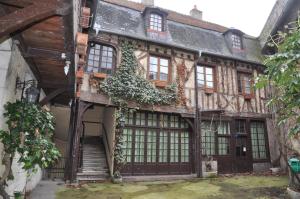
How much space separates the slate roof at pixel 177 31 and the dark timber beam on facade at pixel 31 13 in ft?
23.9

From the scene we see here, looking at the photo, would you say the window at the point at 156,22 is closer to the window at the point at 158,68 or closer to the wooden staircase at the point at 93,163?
the window at the point at 158,68

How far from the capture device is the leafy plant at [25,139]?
3.23 meters

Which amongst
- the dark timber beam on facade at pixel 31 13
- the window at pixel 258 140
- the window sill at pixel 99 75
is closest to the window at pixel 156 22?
the window sill at pixel 99 75

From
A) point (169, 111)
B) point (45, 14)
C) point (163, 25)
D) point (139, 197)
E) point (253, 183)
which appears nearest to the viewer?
point (45, 14)

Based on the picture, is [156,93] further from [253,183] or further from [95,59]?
[253,183]

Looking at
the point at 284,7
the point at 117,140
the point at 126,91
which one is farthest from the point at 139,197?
the point at 284,7

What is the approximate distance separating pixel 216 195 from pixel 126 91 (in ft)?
16.4

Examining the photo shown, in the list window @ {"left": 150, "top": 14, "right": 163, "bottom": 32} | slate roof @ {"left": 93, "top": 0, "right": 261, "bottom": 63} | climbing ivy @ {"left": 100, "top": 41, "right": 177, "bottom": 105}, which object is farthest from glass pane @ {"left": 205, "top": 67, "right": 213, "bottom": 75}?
window @ {"left": 150, "top": 14, "right": 163, "bottom": 32}

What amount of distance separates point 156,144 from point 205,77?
418cm

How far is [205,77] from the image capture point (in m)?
11.6

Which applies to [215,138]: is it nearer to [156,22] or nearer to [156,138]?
[156,138]

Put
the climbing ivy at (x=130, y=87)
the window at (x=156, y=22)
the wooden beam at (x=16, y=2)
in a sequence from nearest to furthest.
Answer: the wooden beam at (x=16, y=2) → the climbing ivy at (x=130, y=87) → the window at (x=156, y=22)

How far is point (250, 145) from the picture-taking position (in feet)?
39.7

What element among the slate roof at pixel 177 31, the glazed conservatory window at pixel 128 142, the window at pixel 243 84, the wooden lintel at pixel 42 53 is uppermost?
the slate roof at pixel 177 31
